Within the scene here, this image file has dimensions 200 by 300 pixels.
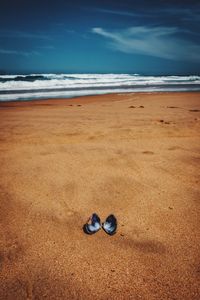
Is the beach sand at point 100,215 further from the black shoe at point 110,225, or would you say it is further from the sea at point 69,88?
the sea at point 69,88

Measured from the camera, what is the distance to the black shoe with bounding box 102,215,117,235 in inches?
80.3

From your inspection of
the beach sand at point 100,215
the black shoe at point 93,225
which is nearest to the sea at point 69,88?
the beach sand at point 100,215

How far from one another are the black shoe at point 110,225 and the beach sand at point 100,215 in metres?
0.06

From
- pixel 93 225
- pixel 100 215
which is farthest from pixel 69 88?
pixel 93 225

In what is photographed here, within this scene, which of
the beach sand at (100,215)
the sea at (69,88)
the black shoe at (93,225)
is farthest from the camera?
the sea at (69,88)

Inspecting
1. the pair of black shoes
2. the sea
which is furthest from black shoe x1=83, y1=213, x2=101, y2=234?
the sea

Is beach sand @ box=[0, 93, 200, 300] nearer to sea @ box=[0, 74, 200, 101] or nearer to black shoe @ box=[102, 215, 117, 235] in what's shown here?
black shoe @ box=[102, 215, 117, 235]

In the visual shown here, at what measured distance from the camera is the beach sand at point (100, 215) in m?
1.63

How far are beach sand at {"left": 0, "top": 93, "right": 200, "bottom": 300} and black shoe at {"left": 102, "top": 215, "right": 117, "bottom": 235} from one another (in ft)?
0.19

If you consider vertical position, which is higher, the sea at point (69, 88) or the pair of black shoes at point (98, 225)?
the sea at point (69, 88)

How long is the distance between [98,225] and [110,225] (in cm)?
11

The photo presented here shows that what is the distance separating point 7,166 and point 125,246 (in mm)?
2005

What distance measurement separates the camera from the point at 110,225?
209cm

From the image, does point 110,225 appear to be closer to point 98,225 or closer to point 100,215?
point 98,225
